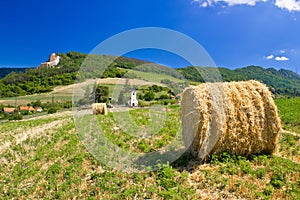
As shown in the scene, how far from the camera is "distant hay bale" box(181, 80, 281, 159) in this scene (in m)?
7.84

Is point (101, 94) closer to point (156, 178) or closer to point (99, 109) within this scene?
point (99, 109)

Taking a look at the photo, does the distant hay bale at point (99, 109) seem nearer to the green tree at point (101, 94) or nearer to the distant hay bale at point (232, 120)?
the distant hay bale at point (232, 120)

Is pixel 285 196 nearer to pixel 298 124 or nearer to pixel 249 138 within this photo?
pixel 249 138

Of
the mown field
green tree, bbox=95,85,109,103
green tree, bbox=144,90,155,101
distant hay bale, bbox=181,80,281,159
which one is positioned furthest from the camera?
green tree, bbox=144,90,155,101

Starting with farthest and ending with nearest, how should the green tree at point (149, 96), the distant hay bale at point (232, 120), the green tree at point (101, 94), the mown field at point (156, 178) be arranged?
the green tree at point (149, 96), the green tree at point (101, 94), the distant hay bale at point (232, 120), the mown field at point (156, 178)

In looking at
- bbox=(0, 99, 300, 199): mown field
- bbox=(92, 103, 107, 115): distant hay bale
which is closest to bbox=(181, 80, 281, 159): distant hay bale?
bbox=(0, 99, 300, 199): mown field

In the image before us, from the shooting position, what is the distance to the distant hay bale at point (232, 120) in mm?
7836

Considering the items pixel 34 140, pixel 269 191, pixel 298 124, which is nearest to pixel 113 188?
pixel 269 191

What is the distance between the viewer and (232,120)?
25.9 ft

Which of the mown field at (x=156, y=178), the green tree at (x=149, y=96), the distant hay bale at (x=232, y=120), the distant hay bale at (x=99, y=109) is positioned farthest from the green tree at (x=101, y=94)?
the distant hay bale at (x=232, y=120)

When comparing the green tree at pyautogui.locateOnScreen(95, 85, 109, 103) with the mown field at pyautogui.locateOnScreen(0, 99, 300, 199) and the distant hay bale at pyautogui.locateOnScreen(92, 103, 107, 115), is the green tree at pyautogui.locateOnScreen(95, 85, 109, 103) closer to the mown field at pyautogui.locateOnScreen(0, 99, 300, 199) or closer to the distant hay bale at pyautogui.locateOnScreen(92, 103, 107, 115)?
the distant hay bale at pyautogui.locateOnScreen(92, 103, 107, 115)

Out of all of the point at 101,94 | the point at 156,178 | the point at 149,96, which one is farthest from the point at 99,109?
the point at 101,94

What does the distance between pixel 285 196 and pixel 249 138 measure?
2500mm

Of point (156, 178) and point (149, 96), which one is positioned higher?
point (149, 96)
